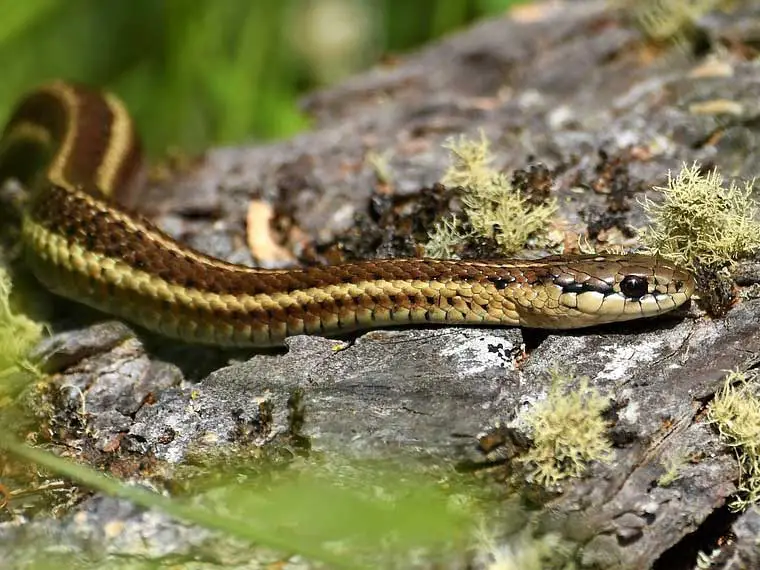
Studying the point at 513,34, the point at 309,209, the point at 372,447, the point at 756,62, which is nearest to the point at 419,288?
the point at 372,447

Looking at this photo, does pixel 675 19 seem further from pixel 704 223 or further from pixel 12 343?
pixel 12 343

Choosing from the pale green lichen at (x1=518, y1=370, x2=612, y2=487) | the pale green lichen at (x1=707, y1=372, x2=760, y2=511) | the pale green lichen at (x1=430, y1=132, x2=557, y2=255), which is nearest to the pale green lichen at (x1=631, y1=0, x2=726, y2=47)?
the pale green lichen at (x1=430, y1=132, x2=557, y2=255)

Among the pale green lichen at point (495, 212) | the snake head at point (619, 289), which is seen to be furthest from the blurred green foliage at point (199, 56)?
the snake head at point (619, 289)

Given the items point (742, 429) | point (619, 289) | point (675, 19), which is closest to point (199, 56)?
point (675, 19)

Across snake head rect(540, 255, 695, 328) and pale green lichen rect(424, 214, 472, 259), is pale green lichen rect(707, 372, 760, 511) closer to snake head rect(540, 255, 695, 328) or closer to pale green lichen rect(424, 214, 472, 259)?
snake head rect(540, 255, 695, 328)

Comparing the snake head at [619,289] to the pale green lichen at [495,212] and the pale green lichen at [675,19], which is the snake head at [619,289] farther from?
the pale green lichen at [675,19]
